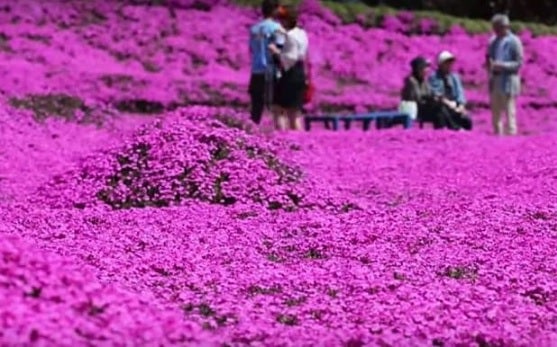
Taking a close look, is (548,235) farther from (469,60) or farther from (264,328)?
(469,60)

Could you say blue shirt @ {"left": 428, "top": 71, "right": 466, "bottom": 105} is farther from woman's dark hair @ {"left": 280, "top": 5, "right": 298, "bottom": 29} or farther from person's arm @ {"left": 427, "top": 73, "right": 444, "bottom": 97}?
woman's dark hair @ {"left": 280, "top": 5, "right": 298, "bottom": 29}

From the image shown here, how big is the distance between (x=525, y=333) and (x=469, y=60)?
87.1 ft

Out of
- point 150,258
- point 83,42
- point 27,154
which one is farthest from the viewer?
point 83,42

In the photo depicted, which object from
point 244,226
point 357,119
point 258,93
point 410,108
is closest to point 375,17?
point 357,119

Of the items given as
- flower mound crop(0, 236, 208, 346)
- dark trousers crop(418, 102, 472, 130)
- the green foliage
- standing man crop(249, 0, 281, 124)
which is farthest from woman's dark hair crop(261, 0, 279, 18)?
the green foliage

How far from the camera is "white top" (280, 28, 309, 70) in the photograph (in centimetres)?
1755

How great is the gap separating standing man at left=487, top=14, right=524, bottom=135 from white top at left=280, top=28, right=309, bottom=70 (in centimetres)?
411

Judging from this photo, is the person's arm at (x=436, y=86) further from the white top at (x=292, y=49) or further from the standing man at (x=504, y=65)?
the white top at (x=292, y=49)

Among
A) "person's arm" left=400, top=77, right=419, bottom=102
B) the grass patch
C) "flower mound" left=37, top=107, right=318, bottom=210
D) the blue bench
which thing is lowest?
the blue bench

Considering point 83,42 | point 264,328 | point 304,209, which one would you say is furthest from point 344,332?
point 83,42

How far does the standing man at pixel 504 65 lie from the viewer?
67.7 feet

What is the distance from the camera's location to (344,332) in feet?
20.1

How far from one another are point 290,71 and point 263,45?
0.51 m

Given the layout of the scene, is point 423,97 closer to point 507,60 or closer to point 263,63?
point 507,60
